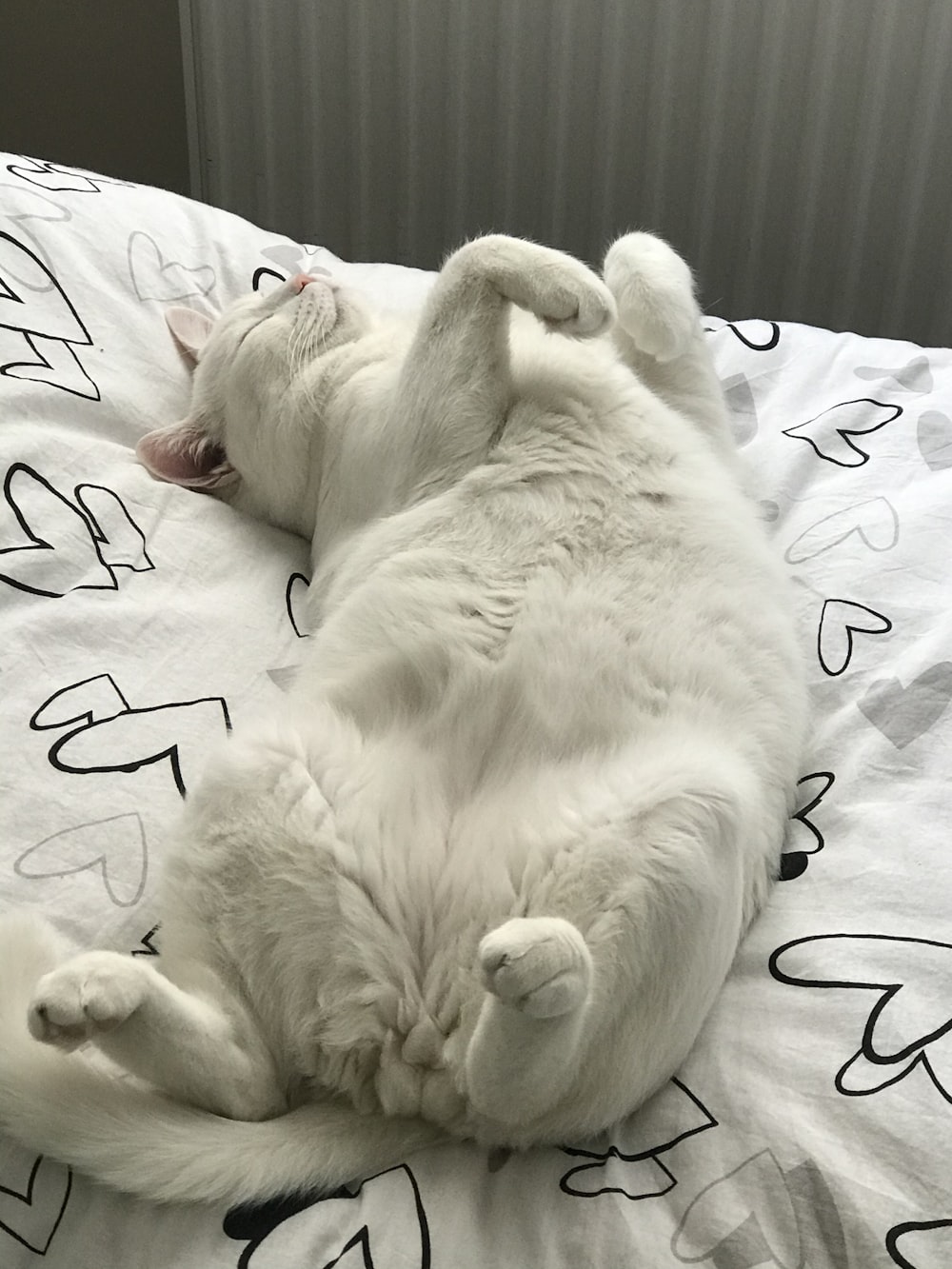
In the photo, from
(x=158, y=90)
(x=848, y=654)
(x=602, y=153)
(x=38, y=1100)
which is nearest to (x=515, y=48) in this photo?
(x=602, y=153)

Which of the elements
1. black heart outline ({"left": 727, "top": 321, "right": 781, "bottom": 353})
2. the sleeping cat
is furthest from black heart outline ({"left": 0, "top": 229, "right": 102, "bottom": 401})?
black heart outline ({"left": 727, "top": 321, "right": 781, "bottom": 353})

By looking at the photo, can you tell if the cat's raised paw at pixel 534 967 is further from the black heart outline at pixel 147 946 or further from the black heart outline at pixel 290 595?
the black heart outline at pixel 290 595

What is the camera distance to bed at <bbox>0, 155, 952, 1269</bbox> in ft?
2.39

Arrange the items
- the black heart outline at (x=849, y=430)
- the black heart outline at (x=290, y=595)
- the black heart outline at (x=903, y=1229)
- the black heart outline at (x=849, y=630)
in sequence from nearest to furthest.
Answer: the black heart outline at (x=903, y=1229) → the black heart outline at (x=849, y=630) → the black heart outline at (x=290, y=595) → the black heart outline at (x=849, y=430)

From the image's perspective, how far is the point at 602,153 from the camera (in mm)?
2123

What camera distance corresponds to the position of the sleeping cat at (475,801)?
772 mm

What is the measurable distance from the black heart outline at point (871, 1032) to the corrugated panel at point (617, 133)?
1.61 m

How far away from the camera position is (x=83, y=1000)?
2.42ft

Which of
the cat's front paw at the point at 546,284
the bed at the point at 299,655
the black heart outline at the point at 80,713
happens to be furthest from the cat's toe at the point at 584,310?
the black heart outline at the point at 80,713

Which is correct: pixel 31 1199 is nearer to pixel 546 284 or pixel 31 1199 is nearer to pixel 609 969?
pixel 609 969

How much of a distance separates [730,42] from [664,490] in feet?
4.01

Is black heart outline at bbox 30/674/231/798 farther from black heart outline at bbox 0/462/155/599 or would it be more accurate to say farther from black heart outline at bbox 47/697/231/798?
black heart outline at bbox 0/462/155/599

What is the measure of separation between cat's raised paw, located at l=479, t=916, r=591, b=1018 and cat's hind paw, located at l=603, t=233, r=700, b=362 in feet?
2.63

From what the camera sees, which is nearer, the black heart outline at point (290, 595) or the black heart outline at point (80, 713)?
the black heart outline at point (80, 713)
